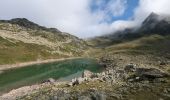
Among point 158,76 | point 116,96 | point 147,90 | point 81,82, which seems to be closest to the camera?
point 116,96

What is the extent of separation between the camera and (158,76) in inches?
2322

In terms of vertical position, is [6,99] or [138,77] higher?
[138,77]

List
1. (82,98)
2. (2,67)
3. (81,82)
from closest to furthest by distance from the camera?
1. (82,98)
2. (81,82)
3. (2,67)

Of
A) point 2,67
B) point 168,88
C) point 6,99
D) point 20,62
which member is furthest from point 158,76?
point 20,62

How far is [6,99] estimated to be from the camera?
66.9 metres

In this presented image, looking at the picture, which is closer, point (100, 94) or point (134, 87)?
point (100, 94)

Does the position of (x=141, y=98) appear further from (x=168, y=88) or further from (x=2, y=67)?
(x=2, y=67)

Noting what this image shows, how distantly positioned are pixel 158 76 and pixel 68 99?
19.1m

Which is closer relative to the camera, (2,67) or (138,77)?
(138,77)

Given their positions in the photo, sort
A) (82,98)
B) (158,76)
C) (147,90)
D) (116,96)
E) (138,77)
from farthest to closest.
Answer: (138,77) < (158,76) < (147,90) < (116,96) < (82,98)

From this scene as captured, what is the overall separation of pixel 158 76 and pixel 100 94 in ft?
53.7

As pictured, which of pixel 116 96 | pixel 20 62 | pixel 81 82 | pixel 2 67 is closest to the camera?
pixel 116 96

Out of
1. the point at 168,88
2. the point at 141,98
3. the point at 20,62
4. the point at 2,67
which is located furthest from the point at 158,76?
the point at 20,62

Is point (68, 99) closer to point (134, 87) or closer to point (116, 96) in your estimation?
point (116, 96)
